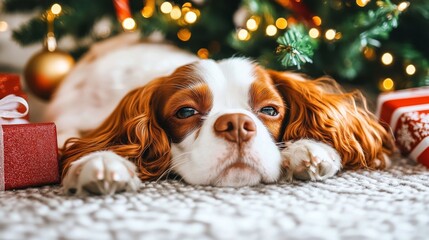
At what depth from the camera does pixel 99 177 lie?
3.28 ft

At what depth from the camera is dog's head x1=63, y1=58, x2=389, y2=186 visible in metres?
1.14

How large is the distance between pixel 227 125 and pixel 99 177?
329 millimetres

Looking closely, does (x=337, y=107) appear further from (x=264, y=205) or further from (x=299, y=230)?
(x=299, y=230)

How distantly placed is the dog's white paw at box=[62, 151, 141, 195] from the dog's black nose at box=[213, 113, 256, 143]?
244mm

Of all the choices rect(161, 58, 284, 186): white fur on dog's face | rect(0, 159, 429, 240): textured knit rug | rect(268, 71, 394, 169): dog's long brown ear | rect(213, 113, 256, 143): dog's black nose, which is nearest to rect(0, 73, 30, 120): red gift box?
rect(0, 159, 429, 240): textured knit rug

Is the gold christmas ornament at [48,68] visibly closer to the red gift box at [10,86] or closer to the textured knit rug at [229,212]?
the red gift box at [10,86]

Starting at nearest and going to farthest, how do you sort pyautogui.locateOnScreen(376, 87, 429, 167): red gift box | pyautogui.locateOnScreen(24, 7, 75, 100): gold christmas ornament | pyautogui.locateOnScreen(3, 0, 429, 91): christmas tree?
pyautogui.locateOnScreen(376, 87, 429, 167): red gift box → pyautogui.locateOnScreen(3, 0, 429, 91): christmas tree → pyautogui.locateOnScreen(24, 7, 75, 100): gold christmas ornament

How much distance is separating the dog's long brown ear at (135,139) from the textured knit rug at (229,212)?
0.35 feet

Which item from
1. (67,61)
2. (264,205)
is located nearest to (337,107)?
(264,205)

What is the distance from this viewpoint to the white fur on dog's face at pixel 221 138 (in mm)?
1133

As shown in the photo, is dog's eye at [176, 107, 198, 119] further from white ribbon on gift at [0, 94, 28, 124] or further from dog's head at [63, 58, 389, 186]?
white ribbon on gift at [0, 94, 28, 124]

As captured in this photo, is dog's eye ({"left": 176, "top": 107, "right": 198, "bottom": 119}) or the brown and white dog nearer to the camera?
the brown and white dog

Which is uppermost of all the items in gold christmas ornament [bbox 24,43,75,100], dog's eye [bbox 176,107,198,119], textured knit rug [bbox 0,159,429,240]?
gold christmas ornament [bbox 24,43,75,100]

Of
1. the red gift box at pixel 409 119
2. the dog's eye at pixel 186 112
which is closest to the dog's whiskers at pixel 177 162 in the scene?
the dog's eye at pixel 186 112
